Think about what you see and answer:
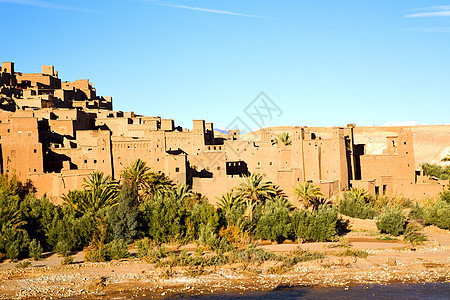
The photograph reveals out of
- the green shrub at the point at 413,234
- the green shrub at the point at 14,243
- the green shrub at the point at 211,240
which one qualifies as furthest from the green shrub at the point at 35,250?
the green shrub at the point at 413,234

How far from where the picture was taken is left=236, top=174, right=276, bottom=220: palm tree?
3681cm

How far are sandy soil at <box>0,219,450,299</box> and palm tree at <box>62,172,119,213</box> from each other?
4.36 m

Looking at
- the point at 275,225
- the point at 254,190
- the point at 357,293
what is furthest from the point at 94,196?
the point at 357,293

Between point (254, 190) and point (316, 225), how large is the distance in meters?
4.62

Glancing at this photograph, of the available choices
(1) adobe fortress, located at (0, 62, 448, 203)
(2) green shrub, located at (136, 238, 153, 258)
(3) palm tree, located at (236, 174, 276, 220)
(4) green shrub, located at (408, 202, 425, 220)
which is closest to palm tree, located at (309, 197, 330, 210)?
(1) adobe fortress, located at (0, 62, 448, 203)

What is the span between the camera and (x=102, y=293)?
25078 mm

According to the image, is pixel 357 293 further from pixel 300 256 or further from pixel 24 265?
pixel 24 265

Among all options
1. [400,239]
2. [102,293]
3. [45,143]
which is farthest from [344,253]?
[45,143]

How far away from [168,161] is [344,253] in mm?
13194

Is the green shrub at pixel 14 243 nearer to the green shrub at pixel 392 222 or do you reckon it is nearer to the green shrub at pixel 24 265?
the green shrub at pixel 24 265

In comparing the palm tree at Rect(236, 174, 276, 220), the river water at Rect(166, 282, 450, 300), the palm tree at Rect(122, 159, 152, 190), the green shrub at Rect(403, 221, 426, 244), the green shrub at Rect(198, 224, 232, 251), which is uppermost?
the palm tree at Rect(122, 159, 152, 190)

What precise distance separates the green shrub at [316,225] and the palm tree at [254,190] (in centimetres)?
294

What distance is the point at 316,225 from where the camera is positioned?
1344 inches

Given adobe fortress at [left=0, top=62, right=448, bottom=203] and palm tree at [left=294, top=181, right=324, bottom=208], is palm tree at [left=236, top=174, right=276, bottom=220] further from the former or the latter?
palm tree at [left=294, top=181, right=324, bottom=208]
